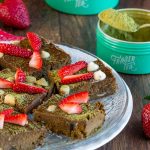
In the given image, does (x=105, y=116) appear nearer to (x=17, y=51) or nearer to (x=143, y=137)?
(x=143, y=137)

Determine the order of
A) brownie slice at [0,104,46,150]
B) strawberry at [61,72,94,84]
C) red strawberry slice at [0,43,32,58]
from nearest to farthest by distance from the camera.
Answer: brownie slice at [0,104,46,150] → strawberry at [61,72,94,84] → red strawberry slice at [0,43,32,58]

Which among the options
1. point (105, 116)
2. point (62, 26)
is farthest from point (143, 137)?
point (62, 26)

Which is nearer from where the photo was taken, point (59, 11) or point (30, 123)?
point (30, 123)

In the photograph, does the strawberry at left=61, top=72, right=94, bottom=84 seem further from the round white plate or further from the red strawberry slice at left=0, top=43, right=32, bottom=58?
the red strawberry slice at left=0, top=43, right=32, bottom=58

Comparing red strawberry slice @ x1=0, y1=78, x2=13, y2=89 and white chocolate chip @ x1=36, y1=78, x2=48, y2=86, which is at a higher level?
red strawberry slice @ x1=0, y1=78, x2=13, y2=89

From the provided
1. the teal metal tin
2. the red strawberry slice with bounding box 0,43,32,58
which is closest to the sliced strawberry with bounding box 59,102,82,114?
the red strawberry slice with bounding box 0,43,32,58

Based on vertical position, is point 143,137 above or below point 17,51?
below
